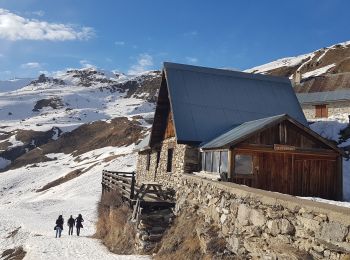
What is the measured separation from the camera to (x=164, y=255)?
48.3 feet

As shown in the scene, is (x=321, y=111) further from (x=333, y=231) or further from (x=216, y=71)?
(x=333, y=231)

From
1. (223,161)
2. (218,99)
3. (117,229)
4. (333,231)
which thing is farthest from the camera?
(218,99)

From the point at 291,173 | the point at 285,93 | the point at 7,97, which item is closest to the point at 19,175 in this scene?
the point at 285,93

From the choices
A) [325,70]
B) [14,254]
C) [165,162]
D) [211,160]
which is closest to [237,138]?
[211,160]

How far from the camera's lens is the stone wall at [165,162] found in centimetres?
2106

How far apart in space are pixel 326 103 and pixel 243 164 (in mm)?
31796

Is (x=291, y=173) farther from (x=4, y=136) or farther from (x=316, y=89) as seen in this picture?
(x=4, y=136)

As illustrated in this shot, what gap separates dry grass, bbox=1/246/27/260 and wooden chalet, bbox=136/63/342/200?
9.00 metres

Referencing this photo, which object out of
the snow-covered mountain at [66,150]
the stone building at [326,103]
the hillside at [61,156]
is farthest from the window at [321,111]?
the hillside at [61,156]

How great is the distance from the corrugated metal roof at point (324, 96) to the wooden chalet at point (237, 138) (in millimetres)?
20770

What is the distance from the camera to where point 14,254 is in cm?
2305

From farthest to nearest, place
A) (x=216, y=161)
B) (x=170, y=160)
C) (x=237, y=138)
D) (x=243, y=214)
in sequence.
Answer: (x=170, y=160)
(x=216, y=161)
(x=237, y=138)
(x=243, y=214)

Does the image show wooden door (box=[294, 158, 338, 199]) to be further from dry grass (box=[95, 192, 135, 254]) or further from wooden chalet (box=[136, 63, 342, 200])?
dry grass (box=[95, 192, 135, 254])

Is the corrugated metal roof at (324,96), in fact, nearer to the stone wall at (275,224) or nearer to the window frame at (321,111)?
the window frame at (321,111)
